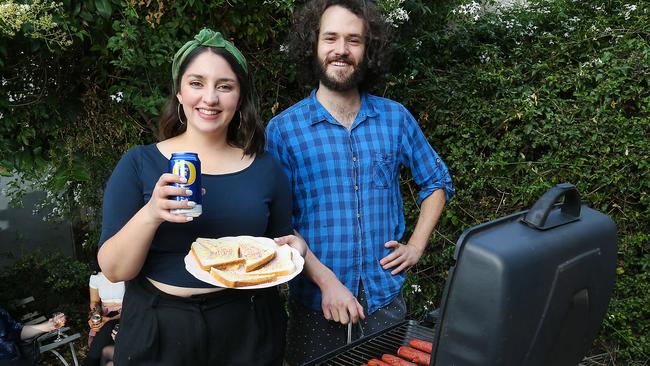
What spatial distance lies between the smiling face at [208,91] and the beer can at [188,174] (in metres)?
0.31

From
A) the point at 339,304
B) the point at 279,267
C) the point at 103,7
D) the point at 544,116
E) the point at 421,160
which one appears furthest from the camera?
the point at 544,116

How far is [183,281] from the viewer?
1.69 meters

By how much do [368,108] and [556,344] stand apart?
→ 1388mm

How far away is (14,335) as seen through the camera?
3.76 meters

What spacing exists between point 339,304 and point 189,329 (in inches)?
24.8

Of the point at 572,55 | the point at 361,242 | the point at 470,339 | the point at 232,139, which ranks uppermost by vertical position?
the point at 572,55

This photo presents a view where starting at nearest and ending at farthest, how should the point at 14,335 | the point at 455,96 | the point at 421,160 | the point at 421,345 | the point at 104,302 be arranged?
the point at 421,345
the point at 421,160
the point at 14,335
the point at 455,96
the point at 104,302

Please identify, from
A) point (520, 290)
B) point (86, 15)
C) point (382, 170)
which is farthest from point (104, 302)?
point (520, 290)

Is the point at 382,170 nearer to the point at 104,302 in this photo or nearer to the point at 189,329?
the point at 189,329

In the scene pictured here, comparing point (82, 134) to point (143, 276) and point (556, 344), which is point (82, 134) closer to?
point (143, 276)

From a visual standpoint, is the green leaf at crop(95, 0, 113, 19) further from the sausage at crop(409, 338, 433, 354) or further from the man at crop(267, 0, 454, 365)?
the sausage at crop(409, 338, 433, 354)

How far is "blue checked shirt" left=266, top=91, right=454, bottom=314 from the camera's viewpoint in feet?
7.48

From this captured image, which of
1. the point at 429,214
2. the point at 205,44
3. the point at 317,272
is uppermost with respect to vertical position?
the point at 205,44

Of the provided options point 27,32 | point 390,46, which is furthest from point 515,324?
point 27,32
